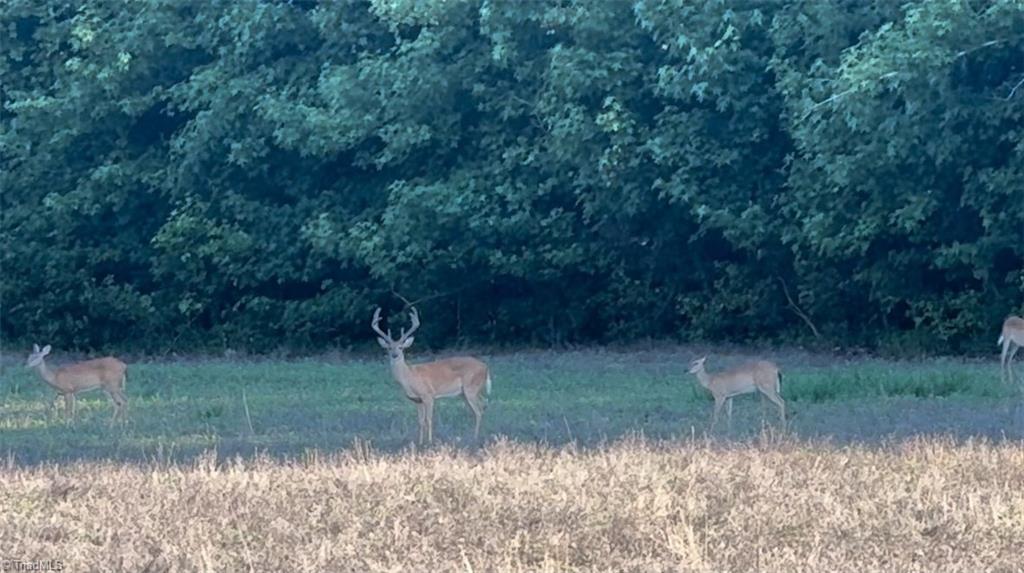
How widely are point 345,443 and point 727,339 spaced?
1388 cm

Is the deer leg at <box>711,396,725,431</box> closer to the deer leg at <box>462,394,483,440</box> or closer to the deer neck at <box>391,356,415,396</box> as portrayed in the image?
the deer leg at <box>462,394,483,440</box>

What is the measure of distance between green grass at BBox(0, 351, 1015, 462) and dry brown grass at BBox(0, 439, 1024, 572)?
5.37 ft

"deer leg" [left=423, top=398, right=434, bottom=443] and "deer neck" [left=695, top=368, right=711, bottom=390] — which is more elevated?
"deer leg" [left=423, top=398, right=434, bottom=443]

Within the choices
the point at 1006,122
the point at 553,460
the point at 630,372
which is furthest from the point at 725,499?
the point at 1006,122

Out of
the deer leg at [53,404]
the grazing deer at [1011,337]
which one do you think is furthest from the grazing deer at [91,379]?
the grazing deer at [1011,337]

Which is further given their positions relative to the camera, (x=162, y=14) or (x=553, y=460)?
(x=162, y=14)

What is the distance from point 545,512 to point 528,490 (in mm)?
546

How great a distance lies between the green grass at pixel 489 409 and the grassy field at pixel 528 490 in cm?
6

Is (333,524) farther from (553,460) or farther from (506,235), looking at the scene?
(506,235)

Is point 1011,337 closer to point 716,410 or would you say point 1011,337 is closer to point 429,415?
point 716,410

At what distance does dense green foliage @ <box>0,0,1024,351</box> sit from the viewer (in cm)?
2155

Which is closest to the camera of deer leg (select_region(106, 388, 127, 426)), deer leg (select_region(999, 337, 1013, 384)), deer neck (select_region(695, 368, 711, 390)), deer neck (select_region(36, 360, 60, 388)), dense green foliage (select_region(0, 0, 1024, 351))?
deer leg (select_region(106, 388, 127, 426))

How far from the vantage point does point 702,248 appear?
25.5 meters

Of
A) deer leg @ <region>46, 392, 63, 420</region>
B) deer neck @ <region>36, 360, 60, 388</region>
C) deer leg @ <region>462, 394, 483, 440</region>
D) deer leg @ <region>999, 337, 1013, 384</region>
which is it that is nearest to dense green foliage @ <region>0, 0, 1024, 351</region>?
deer leg @ <region>999, 337, 1013, 384</region>
